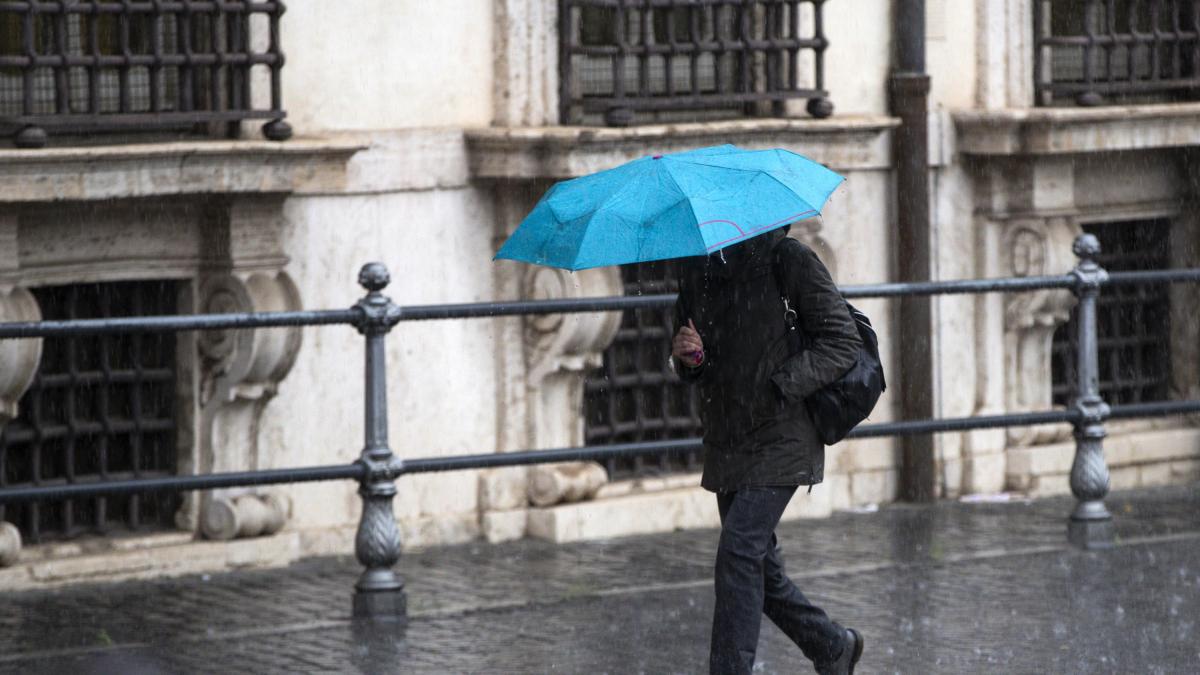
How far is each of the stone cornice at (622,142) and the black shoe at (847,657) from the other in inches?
171

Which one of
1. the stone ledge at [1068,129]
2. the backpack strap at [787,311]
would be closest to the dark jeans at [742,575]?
the backpack strap at [787,311]

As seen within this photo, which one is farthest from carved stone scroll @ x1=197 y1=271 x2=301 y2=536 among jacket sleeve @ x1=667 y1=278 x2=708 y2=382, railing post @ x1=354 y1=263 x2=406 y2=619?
jacket sleeve @ x1=667 y1=278 x2=708 y2=382

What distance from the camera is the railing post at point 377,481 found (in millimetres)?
9430

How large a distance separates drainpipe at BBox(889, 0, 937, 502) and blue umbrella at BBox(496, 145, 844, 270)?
5748 millimetres

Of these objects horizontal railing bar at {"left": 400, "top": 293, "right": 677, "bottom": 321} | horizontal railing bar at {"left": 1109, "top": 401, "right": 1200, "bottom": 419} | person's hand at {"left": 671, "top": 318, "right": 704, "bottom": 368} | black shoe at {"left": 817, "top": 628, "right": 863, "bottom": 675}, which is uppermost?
horizontal railing bar at {"left": 400, "top": 293, "right": 677, "bottom": 321}

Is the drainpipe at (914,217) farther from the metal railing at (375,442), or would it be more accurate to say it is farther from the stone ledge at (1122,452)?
the metal railing at (375,442)

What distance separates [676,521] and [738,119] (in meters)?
2.08

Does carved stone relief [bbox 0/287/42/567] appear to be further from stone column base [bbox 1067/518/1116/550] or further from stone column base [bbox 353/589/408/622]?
stone column base [bbox 1067/518/1116/550]

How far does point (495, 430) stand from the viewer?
12078 mm

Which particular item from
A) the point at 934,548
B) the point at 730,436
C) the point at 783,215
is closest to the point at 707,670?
the point at 730,436

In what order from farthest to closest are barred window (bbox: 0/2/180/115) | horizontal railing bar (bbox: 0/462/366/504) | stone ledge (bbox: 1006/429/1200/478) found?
stone ledge (bbox: 1006/429/1200/478) < barred window (bbox: 0/2/180/115) < horizontal railing bar (bbox: 0/462/366/504)

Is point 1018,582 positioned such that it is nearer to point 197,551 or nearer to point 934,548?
point 934,548

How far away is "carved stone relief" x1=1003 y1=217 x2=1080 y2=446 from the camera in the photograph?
13.5 meters

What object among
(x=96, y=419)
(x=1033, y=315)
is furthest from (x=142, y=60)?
(x=1033, y=315)
